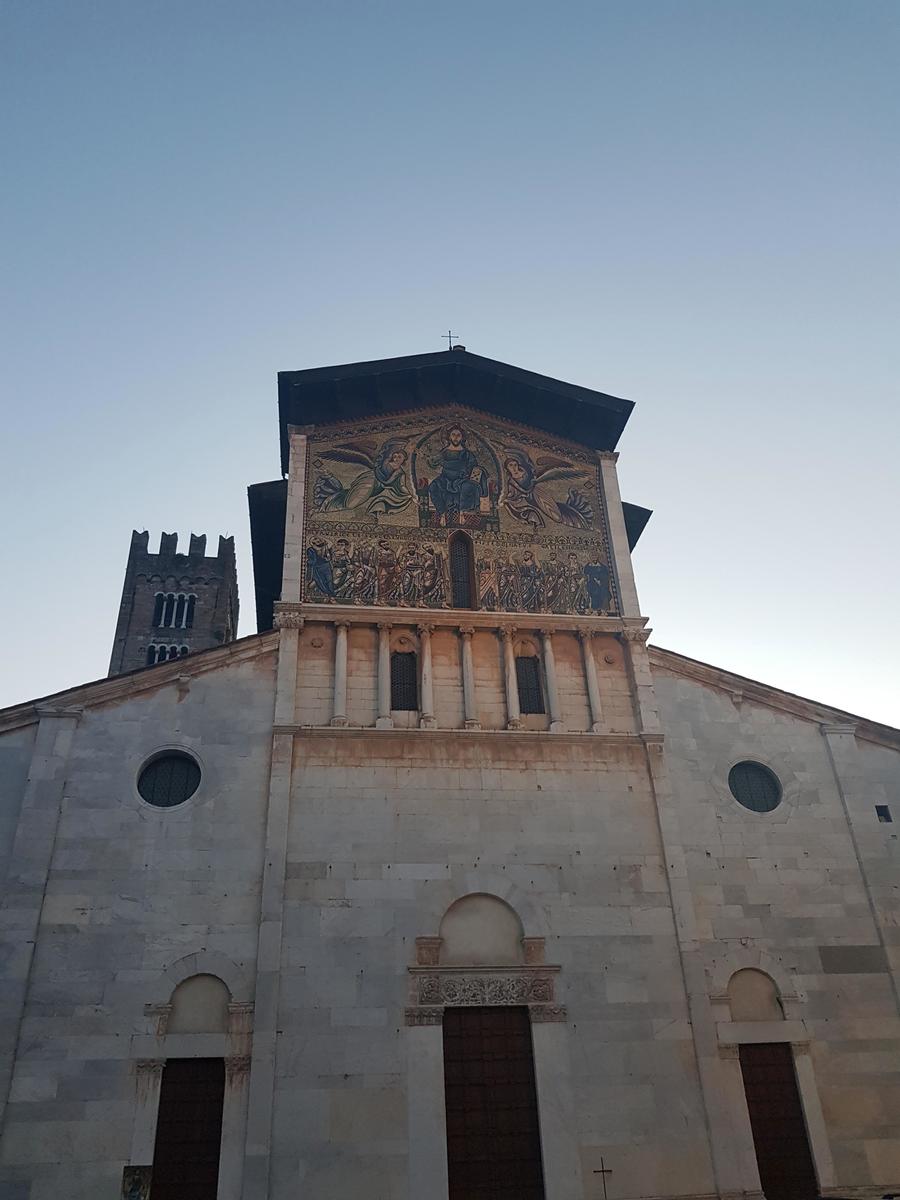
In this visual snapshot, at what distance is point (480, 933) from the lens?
1387 centimetres

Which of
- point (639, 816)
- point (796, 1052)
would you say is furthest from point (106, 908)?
point (796, 1052)

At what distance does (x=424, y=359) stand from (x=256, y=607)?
328 inches

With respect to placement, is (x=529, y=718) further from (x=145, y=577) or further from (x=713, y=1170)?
(x=145, y=577)

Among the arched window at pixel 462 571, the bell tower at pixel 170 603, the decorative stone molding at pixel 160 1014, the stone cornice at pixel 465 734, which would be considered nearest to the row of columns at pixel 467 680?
the stone cornice at pixel 465 734

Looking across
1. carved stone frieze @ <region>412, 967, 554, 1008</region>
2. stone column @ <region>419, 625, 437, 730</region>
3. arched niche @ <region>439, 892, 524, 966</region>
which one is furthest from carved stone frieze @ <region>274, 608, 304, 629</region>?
carved stone frieze @ <region>412, 967, 554, 1008</region>

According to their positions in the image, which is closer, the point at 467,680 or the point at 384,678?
the point at 384,678

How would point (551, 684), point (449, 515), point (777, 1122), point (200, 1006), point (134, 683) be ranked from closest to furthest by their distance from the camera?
point (200, 1006) → point (777, 1122) → point (134, 683) → point (551, 684) → point (449, 515)

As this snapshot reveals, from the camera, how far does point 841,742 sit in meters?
16.5

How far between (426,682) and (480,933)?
14.2 feet

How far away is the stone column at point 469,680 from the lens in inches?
604

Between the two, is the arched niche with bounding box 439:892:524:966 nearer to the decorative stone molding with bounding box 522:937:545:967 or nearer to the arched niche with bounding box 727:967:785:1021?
the decorative stone molding with bounding box 522:937:545:967

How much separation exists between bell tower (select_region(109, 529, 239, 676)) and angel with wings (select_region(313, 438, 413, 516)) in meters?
31.2

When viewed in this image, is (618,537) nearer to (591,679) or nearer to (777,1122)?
(591,679)

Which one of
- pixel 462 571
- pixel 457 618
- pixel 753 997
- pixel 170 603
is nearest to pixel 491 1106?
pixel 753 997
